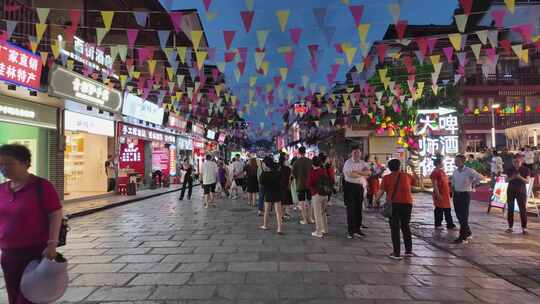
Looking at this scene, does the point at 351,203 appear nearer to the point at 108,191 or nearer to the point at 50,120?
the point at 50,120

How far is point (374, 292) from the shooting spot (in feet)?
15.0

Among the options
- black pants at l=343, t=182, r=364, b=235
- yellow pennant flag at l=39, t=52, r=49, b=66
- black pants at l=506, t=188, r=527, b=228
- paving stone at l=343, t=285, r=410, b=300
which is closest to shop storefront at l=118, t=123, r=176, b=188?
yellow pennant flag at l=39, t=52, r=49, b=66

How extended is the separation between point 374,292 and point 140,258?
395 cm

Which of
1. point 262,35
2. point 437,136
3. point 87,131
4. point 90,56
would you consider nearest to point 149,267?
point 262,35

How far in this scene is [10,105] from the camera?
11648 mm

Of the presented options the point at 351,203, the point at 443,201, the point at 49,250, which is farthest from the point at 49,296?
the point at 443,201

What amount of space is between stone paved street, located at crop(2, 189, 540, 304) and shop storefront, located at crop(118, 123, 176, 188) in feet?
39.2

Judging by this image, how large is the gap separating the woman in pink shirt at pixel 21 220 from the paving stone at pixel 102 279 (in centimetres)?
218

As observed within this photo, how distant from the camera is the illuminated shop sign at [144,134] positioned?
20.0m

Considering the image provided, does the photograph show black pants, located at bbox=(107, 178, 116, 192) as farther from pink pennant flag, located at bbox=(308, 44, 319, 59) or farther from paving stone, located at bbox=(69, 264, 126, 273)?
paving stone, located at bbox=(69, 264, 126, 273)

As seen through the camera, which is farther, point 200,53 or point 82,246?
point 200,53

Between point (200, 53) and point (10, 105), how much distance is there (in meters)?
6.24

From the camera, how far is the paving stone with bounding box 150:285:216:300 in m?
4.44

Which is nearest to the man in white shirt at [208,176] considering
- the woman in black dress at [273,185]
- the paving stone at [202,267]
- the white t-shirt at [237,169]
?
the white t-shirt at [237,169]
